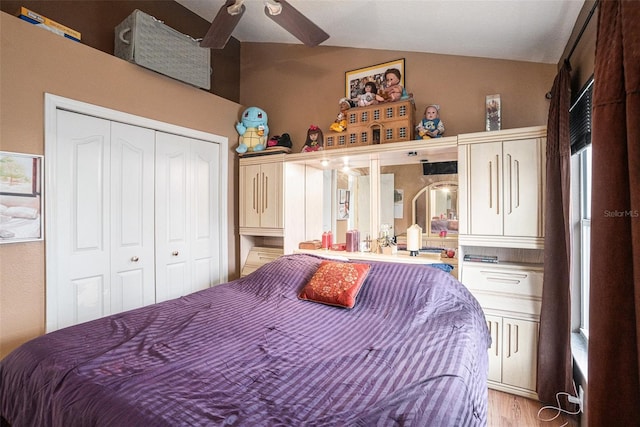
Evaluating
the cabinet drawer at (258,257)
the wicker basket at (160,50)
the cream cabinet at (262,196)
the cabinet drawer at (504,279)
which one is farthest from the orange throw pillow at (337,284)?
the wicker basket at (160,50)

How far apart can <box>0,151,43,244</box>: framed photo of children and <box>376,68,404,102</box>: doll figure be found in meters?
2.57

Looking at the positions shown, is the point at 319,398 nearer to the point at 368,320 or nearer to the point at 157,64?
the point at 368,320

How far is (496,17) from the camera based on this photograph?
1.90 metres

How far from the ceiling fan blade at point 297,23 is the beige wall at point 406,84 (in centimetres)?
115

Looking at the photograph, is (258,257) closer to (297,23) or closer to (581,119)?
(297,23)

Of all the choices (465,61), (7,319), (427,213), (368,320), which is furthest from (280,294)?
(465,61)

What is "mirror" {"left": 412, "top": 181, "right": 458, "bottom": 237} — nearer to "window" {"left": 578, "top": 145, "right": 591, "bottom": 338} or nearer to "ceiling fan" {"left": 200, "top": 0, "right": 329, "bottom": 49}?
"window" {"left": 578, "top": 145, "right": 591, "bottom": 338}

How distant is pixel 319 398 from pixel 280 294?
1.18 meters

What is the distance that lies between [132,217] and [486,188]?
278 cm

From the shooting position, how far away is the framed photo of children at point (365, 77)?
2777 millimetres

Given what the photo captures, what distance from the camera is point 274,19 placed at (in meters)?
1.76

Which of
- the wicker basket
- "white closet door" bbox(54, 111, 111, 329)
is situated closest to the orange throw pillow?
"white closet door" bbox(54, 111, 111, 329)

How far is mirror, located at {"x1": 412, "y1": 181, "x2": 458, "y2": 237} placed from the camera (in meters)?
2.53

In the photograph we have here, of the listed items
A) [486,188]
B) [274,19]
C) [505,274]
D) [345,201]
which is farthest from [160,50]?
[505,274]
